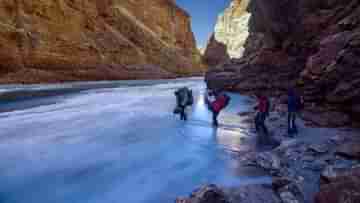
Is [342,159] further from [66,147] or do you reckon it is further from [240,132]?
[66,147]

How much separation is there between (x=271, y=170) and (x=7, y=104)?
14580 millimetres

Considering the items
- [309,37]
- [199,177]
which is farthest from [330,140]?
[309,37]

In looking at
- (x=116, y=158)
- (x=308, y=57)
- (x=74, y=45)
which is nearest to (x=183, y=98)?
(x=116, y=158)

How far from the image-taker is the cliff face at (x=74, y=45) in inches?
952

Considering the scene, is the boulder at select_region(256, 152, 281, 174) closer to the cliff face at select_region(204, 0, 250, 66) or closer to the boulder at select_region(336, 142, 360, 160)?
the boulder at select_region(336, 142, 360, 160)

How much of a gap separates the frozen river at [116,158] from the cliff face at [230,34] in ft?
148

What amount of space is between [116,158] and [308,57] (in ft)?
33.5

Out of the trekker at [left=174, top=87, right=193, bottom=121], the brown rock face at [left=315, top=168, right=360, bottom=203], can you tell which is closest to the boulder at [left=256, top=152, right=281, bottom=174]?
the brown rock face at [left=315, top=168, right=360, bottom=203]

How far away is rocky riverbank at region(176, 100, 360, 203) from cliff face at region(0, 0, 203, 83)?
26191 mm

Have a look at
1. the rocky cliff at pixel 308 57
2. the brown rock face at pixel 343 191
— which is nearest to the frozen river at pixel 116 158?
the brown rock face at pixel 343 191

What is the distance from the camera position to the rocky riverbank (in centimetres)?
299

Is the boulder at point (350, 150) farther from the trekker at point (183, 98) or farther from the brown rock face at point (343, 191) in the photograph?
the trekker at point (183, 98)

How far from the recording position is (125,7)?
53.8 meters

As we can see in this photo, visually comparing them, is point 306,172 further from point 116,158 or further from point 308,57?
point 308,57
